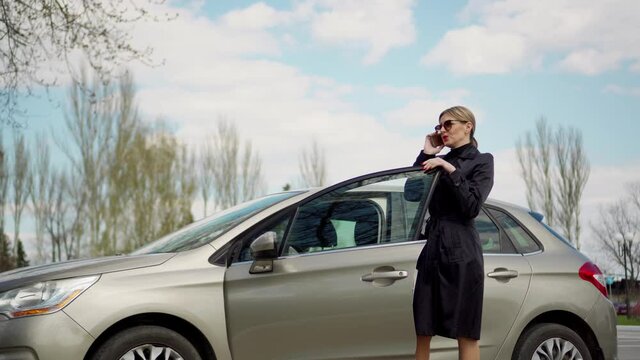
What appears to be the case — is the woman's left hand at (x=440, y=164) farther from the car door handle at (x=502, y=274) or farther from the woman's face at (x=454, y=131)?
the car door handle at (x=502, y=274)

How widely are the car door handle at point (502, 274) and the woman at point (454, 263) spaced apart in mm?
1021

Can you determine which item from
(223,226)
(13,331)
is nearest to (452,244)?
(223,226)

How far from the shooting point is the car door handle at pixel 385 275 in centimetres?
509

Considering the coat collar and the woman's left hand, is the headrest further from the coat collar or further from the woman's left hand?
the woman's left hand

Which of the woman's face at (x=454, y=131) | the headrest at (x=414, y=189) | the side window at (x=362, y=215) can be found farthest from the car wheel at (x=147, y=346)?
the woman's face at (x=454, y=131)

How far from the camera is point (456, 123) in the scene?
14.9ft

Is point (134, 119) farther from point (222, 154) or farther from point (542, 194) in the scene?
point (542, 194)

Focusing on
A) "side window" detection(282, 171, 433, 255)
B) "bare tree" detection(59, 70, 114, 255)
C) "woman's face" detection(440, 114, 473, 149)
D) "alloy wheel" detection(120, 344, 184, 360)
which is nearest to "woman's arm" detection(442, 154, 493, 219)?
"woman's face" detection(440, 114, 473, 149)

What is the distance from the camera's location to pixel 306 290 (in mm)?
4969

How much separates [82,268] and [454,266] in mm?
1950

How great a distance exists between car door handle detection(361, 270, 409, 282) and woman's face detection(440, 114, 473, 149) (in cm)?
91

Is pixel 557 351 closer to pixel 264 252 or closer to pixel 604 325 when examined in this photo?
pixel 604 325

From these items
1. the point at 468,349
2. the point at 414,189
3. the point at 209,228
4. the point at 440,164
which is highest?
the point at 440,164

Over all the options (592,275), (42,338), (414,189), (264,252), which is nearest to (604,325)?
(592,275)
